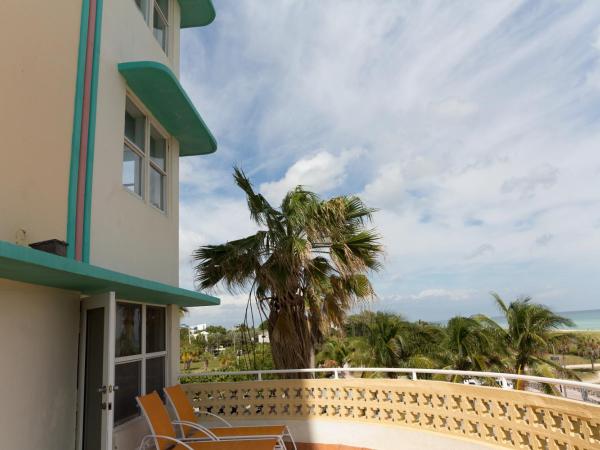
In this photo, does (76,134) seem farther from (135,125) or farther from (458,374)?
(458,374)

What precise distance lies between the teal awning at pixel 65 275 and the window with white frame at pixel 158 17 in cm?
434

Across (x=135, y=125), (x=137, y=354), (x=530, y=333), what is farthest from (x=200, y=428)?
(x=530, y=333)

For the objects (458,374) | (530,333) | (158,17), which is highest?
(158,17)

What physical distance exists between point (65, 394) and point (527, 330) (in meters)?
18.3

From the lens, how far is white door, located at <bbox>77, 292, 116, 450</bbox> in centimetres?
356

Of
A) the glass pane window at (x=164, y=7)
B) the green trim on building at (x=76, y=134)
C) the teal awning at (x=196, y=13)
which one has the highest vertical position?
the teal awning at (x=196, y=13)

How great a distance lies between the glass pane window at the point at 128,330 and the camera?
457cm

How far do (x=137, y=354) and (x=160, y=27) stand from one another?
5.40 metres

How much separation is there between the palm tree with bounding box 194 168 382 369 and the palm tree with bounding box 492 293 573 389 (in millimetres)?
12742

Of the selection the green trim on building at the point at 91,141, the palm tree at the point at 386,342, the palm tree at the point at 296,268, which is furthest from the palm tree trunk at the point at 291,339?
the palm tree at the point at 386,342

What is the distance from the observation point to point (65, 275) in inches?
116

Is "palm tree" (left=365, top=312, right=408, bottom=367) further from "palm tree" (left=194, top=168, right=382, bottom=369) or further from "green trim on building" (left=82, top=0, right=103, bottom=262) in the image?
"green trim on building" (left=82, top=0, right=103, bottom=262)

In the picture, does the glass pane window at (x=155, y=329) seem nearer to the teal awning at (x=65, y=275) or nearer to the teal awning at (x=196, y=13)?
the teal awning at (x=65, y=275)

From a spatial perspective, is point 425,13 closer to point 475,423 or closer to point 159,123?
point 159,123
